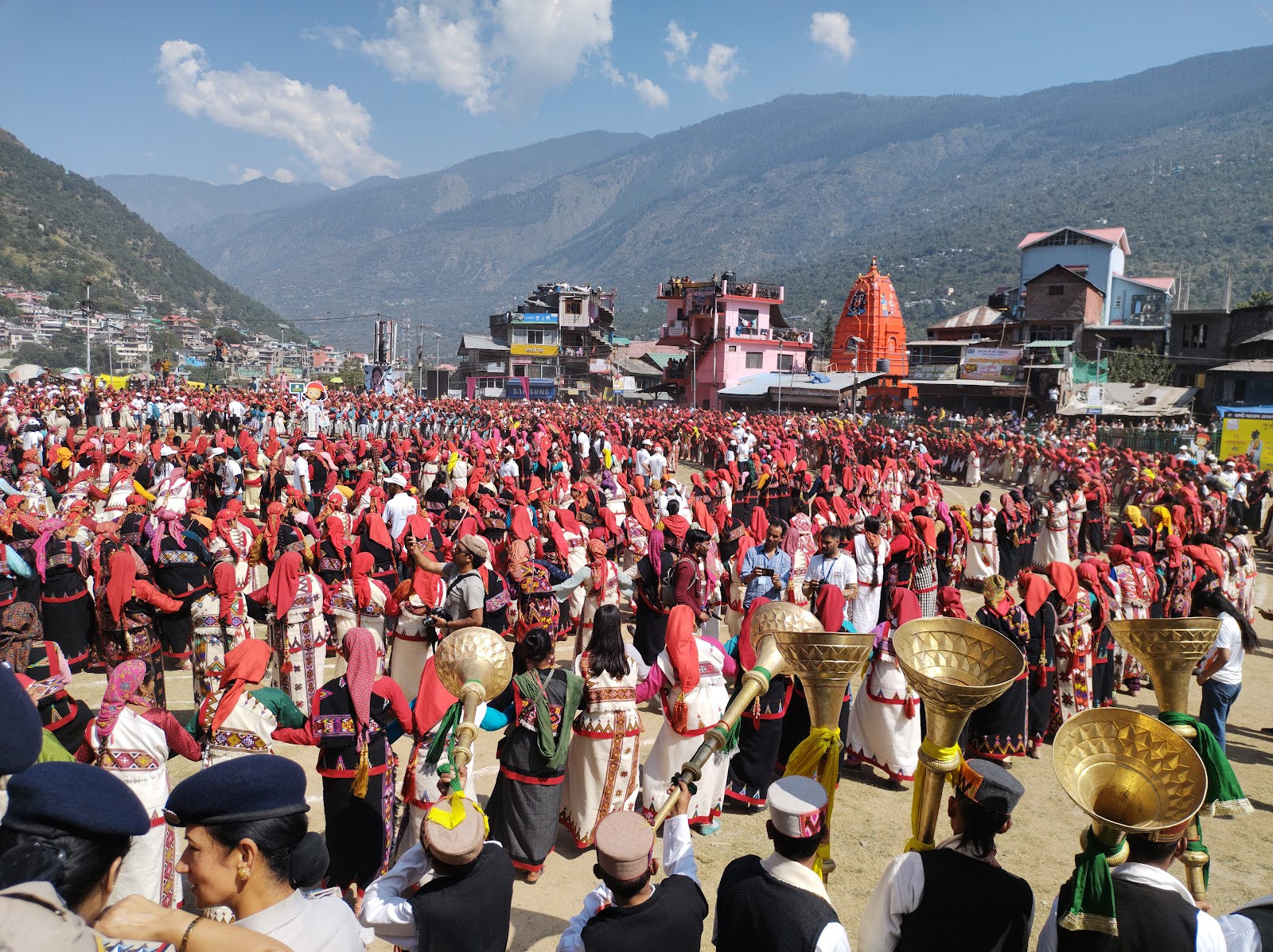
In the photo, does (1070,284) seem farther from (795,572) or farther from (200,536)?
(200,536)

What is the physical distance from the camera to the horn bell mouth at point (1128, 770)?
2285mm

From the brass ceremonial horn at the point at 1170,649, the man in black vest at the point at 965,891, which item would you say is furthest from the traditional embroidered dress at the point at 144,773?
the brass ceremonial horn at the point at 1170,649

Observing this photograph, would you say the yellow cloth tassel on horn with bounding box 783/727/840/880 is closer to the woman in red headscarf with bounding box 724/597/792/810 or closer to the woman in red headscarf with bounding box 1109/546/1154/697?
the woman in red headscarf with bounding box 724/597/792/810

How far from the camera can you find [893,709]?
5.73m

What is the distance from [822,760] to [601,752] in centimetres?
230

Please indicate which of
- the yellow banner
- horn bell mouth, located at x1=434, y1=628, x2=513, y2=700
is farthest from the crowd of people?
the yellow banner

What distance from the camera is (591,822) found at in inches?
189

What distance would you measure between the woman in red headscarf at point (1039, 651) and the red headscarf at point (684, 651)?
281 cm

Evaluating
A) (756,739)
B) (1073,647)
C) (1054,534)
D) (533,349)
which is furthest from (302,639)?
(533,349)

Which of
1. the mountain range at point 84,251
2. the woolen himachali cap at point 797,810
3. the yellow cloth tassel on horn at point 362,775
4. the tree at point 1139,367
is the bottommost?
the yellow cloth tassel on horn at point 362,775

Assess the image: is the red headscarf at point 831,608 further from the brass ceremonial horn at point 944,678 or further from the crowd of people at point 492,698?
the brass ceremonial horn at point 944,678

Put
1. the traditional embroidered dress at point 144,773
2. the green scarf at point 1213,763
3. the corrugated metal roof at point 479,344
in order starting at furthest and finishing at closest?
the corrugated metal roof at point 479,344 → the traditional embroidered dress at point 144,773 → the green scarf at point 1213,763

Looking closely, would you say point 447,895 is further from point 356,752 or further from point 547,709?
point 547,709

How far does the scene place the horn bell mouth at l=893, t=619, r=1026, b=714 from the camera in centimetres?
234
